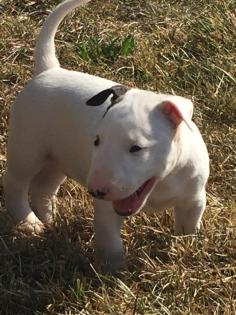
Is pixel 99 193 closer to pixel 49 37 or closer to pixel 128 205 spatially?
pixel 128 205

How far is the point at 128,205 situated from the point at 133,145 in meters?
0.26

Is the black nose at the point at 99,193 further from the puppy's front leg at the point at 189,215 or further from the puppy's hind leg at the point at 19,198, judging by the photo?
the puppy's hind leg at the point at 19,198

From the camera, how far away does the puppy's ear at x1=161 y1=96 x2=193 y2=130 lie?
296cm

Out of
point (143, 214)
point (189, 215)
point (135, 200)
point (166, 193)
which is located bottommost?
point (143, 214)

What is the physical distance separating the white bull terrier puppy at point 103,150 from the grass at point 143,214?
12cm

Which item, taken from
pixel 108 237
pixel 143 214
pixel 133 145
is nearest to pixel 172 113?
pixel 133 145

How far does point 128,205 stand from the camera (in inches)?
119

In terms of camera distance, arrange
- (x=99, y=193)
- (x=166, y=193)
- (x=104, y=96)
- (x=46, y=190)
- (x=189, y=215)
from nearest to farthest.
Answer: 1. (x=99, y=193)
2. (x=104, y=96)
3. (x=166, y=193)
4. (x=189, y=215)
5. (x=46, y=190)

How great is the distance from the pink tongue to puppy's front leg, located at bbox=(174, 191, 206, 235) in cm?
39

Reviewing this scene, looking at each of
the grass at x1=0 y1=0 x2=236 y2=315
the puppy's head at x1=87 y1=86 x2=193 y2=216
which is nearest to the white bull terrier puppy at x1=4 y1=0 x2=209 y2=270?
the puppy's head at x1=87 y1=86 x2=193 y2=216

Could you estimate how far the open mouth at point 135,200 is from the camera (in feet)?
9.86

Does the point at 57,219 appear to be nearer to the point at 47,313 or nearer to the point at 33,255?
the point at 33,255

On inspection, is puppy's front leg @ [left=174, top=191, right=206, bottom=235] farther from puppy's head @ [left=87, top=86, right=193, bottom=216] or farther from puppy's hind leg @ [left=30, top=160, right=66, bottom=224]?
puppy's hind leg @ [left=30, top=160, right=66, bottom=224]

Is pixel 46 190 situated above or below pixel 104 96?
below
